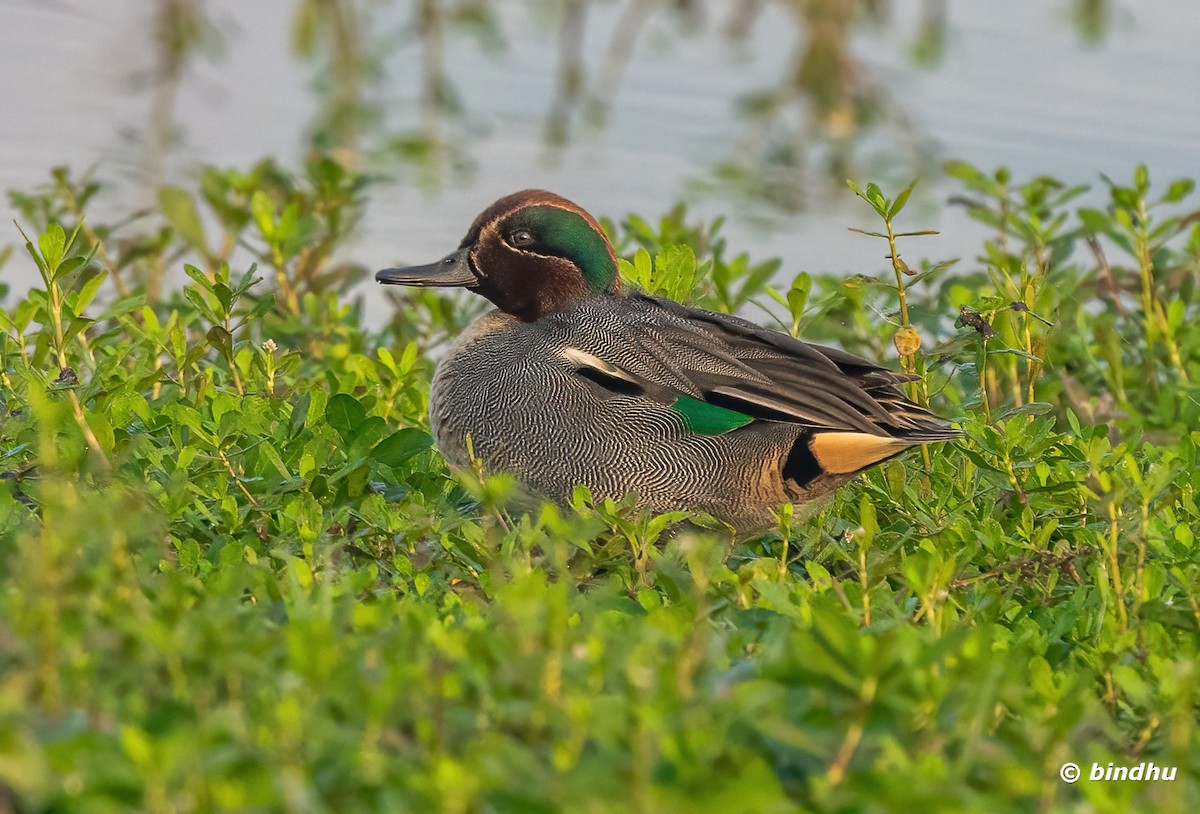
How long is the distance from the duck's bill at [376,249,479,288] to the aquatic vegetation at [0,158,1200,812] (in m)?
0.26

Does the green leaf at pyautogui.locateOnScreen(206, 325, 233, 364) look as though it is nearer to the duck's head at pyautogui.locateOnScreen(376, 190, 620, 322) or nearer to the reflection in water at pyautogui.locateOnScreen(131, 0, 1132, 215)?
the duck's head at pyautogui.locateOnScreen(376, 190, 620, 322)

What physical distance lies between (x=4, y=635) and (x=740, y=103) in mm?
7888

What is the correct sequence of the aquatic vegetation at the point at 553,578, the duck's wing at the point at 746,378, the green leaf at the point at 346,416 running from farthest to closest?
1. the green leaf at the point at 346,416
2. the duck's wing at the point at 746,378
3. the aquatic vegetation at the point at 553,578

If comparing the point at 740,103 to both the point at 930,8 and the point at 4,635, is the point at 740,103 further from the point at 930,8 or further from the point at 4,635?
the point at 4,635

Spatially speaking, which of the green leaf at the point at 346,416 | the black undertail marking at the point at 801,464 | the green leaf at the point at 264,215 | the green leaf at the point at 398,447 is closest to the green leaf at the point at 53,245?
the green leaf at the point at 346,416

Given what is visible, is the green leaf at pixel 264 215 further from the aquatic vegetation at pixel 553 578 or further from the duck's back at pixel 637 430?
the duck's back at pixel 637 430

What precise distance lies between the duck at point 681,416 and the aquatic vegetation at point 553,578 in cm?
13

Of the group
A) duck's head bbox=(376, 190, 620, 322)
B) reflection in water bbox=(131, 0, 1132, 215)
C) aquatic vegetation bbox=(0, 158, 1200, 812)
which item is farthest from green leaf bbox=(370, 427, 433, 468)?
reflection in water bbox=(131, 0, 1132, 215)

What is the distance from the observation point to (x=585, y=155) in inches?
363

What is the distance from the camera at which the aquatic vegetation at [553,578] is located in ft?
7.71

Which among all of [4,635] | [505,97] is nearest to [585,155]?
[505,97]

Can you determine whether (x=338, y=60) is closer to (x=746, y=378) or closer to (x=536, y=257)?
(x=536, y=257)

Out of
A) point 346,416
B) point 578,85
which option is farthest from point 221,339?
point 578,85

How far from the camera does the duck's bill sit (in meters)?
4.92
